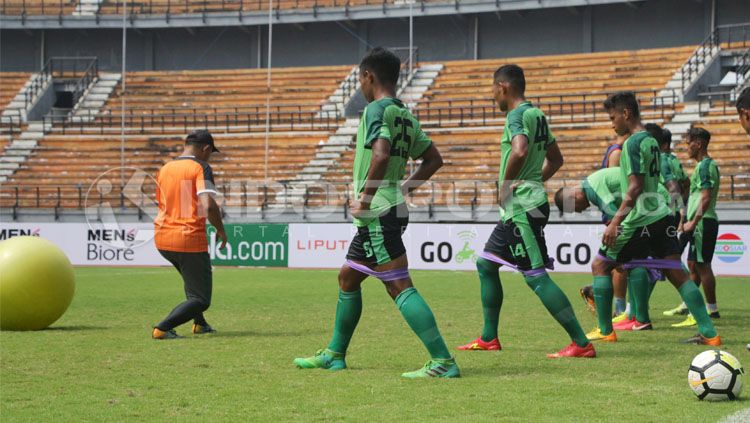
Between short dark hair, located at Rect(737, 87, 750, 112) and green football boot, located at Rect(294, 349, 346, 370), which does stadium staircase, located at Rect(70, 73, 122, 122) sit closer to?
green football boot, located at Rect(294, 349, 346, 370)

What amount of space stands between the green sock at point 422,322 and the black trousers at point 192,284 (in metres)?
3.40

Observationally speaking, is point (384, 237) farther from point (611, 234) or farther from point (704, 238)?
point (704, 238)

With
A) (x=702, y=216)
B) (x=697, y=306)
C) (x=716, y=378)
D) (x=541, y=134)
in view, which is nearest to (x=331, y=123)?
(x=702, y=216)

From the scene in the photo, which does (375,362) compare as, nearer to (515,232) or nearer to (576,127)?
(515,232)

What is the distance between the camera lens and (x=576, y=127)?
31812 mm

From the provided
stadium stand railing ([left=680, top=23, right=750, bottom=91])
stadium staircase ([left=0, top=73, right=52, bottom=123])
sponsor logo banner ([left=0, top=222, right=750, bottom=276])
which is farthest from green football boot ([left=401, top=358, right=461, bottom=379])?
stadium staircase ([left=0, top=73, right=52, bottom=123])

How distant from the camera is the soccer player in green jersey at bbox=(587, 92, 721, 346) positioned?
8.55 m

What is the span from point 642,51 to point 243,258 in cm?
1797

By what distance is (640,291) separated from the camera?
34.6ft

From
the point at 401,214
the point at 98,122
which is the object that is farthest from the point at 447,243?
the point at 98,122

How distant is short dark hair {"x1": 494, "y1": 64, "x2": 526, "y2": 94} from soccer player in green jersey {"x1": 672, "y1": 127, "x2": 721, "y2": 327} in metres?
3.53

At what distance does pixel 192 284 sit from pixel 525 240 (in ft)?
11.7

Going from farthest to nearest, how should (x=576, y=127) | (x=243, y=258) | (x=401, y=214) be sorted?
(x=576, y=127), (x=243, y=258), (x=401, y=214)

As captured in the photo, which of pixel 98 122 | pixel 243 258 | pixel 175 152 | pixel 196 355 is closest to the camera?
pixel 196 355
